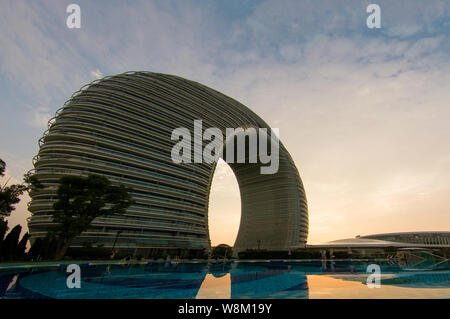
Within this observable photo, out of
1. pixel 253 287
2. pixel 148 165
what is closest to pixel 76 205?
pixel 148 165

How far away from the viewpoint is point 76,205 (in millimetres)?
31500

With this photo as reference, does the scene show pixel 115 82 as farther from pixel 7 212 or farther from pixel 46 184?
pixel 7 212

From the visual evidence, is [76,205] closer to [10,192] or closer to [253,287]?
[10,192]

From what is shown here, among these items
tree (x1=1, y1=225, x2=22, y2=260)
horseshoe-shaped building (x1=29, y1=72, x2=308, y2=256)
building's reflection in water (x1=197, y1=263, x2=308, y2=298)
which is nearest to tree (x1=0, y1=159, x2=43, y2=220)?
tree (x1=1, y1=225, x2=22, y2=260)

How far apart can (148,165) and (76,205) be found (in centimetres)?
2466

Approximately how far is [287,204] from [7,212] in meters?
65.8

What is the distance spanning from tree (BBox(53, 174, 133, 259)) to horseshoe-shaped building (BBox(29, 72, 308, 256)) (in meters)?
→ 15.1

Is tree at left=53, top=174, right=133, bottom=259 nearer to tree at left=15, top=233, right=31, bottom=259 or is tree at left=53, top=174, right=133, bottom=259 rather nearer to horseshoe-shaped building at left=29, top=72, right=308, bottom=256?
tree at left=15, top=233, right=31, bottom=259

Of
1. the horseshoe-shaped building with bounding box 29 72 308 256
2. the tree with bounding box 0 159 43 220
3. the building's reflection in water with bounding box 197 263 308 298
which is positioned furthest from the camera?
the horseshoe-shaped building with bounding box 29 72 308 256

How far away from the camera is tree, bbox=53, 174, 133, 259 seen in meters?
30.6

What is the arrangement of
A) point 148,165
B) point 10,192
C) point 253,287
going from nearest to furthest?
point 253,287
point 10,192
point 148,165

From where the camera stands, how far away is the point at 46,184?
46.8m
